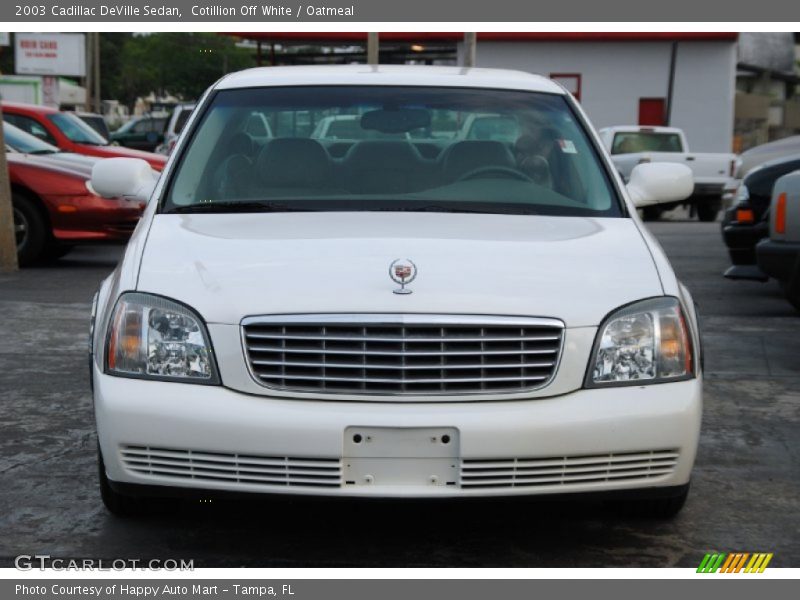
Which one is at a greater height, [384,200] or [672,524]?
[384,200]

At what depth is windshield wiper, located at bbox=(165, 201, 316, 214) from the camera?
201 inches

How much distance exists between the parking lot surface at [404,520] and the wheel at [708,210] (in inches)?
612

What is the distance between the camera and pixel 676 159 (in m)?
21.7

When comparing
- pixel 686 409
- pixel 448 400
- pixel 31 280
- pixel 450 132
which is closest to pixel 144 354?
pixel 448 400

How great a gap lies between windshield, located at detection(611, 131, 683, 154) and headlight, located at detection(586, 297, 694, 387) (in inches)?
766

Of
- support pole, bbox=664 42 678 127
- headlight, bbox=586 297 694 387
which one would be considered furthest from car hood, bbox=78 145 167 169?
support pole, bbox=664 42 678 127

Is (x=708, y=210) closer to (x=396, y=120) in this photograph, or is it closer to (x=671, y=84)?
(x=671, y=84)

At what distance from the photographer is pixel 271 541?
450 cm

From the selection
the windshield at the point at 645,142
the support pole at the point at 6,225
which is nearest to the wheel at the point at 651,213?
the windshield at the point at 645,142

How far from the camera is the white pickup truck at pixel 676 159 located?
71.5 feet

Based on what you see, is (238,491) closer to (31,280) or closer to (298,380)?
(298,380)

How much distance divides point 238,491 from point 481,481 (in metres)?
0.71

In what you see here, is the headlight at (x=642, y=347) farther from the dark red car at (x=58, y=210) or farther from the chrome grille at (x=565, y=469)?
the dark red car at (x=58, y=210)

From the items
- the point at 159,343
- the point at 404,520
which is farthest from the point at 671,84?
the point at 159,343
